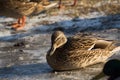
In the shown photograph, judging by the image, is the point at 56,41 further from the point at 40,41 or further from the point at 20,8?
the point at 20,8

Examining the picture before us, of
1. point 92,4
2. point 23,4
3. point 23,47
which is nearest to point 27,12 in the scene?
point 23,4

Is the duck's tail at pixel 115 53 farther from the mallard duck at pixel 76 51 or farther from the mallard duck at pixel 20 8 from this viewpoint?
the mallard duck at pixel 20 8

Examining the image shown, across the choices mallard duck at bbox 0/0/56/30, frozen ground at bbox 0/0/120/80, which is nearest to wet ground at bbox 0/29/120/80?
frozen ground at bbox 0/0/120/80

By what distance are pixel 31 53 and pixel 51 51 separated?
1.09 m

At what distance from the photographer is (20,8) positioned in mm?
13906

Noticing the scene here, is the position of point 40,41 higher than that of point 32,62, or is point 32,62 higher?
point 32,62

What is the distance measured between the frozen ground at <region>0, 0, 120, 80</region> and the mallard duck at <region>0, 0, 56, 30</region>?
0.62ft

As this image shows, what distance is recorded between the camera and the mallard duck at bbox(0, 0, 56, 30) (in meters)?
13.6

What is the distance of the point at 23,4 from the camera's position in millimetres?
13969

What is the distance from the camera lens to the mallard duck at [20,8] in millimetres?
13633

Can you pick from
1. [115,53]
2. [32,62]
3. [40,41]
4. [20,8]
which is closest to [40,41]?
[40,41]

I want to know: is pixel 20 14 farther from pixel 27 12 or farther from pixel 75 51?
pixel 75 51

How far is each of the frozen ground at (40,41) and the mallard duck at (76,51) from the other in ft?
0.41

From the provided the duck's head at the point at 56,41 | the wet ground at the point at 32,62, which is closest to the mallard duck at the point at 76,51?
the duck's head at the point at 56,41
